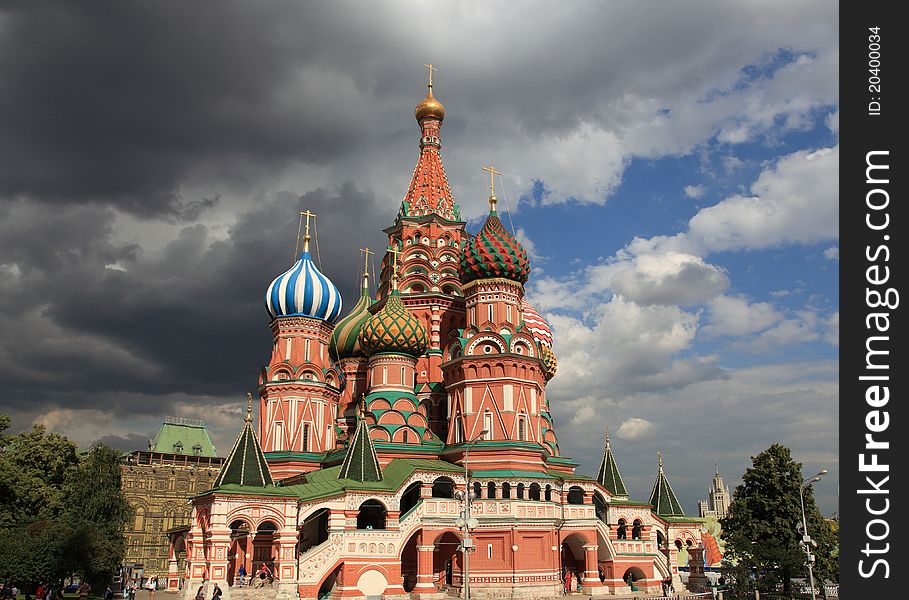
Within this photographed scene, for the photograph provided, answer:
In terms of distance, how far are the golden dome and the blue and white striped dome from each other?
531 inches

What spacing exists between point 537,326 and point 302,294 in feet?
57.5

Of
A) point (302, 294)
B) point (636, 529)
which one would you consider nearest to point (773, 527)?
point (636, 529)

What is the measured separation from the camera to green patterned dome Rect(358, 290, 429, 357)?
41500 millimetres

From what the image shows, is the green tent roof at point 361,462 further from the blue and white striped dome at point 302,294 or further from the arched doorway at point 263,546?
the blue and white striped dome at point 302,294

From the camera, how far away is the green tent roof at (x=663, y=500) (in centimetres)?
4572

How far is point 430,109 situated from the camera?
5103 cm

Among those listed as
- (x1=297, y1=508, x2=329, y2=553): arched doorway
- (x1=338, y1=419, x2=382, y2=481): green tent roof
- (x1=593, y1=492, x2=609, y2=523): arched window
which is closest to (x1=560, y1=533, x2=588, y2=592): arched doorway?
(x1=593, y1=492, x2=609, y2=523): arched window

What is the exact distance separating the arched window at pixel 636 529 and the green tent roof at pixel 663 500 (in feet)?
5.93

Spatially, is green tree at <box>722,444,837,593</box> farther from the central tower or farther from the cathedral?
the central tower

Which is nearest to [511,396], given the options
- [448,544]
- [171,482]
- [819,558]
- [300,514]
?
[448,544]

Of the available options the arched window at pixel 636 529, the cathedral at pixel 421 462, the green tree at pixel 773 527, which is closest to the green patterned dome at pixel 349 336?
the cathedral at pixel 421 462

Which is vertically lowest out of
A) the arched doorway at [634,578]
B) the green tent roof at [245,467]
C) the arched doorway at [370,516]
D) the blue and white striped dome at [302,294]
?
the arched doorway at [634,578]

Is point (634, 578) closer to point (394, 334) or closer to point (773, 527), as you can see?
point (773, 527)
